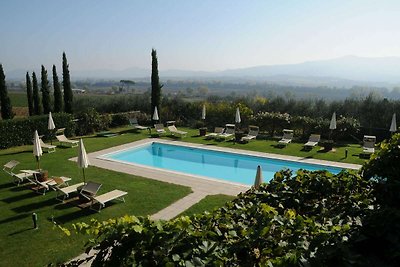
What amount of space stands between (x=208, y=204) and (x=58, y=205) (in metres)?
4.81

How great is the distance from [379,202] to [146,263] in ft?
7.91

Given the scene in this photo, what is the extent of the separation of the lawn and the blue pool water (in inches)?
59.6

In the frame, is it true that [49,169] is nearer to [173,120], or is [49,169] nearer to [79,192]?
[79,192]

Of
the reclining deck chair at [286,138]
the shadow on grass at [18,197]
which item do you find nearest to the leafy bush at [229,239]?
the shadow on grass at [18,197]

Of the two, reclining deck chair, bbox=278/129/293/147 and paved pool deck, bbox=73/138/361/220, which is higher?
reclining deck chair, bbox=278/129/293/147

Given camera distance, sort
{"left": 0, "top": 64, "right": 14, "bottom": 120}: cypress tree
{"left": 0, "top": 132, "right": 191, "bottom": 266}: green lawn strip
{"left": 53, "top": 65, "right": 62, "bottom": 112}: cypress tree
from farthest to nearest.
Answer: {"left": 53, "top": 65, "right": 62, "bottom": 112}: cypress tree < {"left": 0, "top": 64, "right": 14, "bottom": 120}: cypress tree < {"left": 0, "top": 132, "right": 191, "bottom": 266}: green lawn strip

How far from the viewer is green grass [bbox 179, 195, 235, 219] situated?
9.57 meters

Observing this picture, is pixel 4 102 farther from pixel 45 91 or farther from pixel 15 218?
pixel 15 218

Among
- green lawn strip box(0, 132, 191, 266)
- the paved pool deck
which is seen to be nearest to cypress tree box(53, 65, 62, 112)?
the paved pool deck

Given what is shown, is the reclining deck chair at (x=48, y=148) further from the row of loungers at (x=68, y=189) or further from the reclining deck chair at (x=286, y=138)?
the reclining deck chair at (x=286, y=138)

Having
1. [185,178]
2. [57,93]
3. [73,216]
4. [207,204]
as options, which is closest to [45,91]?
[57,93]

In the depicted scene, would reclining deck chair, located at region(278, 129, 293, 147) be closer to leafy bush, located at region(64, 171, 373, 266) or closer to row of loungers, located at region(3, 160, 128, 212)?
row of loungers, located at region(3, 160, 128, 212)

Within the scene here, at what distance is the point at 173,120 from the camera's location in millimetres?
26281

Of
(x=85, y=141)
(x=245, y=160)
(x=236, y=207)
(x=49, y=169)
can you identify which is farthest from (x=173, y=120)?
(x=236, y=207)
